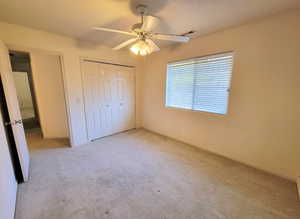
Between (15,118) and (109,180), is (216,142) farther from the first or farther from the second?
(15,118)

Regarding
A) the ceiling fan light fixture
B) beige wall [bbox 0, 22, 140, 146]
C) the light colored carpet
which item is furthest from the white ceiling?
the light colored carpet

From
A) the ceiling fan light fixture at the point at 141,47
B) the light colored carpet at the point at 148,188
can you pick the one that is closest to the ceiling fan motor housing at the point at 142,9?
the ceiling fan light fixture at the point at 141,47

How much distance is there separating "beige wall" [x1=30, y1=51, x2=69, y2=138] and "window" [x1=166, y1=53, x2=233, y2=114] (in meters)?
2.75

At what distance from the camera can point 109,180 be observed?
1912 millimetres

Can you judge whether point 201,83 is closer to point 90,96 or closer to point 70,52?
point 90,96

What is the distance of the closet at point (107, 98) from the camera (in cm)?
306

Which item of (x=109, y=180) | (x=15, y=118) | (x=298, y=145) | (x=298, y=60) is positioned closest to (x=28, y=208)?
(x=109, y=180)

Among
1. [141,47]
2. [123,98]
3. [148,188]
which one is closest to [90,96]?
[123,98]

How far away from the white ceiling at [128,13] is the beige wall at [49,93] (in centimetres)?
127

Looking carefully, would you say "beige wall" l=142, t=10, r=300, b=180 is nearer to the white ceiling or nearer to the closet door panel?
the white ceiling

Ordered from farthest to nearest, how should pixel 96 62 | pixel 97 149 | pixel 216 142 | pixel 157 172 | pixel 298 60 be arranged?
1. pixel 96 62
2. pixel 97 149
3. pixel 216 142
4. pixel 157 172
5. pixel 298 60

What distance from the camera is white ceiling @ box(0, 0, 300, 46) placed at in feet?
5.15

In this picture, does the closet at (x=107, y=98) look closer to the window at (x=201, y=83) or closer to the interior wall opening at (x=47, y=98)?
the interior wall opening at (x=47, y=98)

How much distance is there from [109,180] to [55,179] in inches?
30.8
